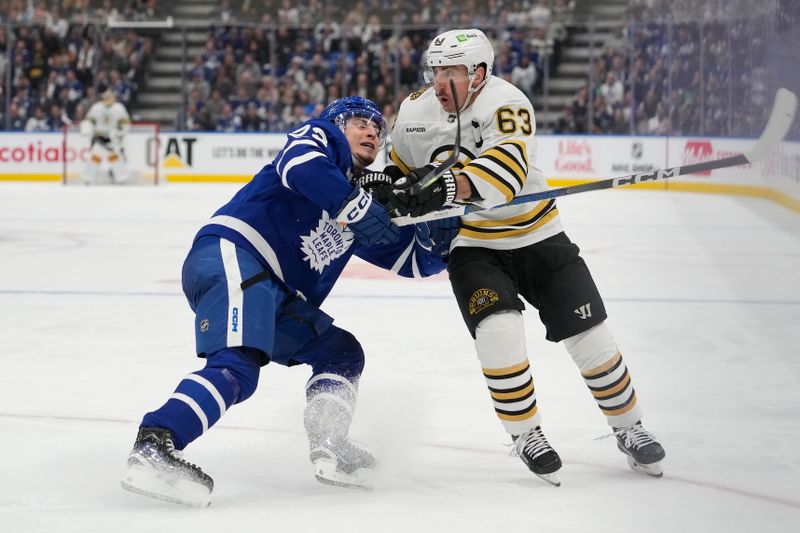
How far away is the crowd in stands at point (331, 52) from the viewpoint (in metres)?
14.9

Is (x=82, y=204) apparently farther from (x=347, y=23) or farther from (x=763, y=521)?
(x=763, y=521)

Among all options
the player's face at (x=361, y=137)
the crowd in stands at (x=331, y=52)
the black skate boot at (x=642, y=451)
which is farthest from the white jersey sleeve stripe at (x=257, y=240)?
the crowd in stands at (x=331, y=52)

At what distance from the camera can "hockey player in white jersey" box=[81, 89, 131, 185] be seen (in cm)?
1351

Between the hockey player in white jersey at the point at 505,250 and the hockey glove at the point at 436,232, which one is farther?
the hockey glove at the point at 436,232

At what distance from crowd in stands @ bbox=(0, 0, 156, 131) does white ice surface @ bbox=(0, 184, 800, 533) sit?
29.2 ft

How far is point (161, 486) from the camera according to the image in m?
2.25

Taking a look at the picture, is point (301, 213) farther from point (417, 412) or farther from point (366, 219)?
point (417, 412)

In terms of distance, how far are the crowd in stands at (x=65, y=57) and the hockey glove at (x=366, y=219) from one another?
12921 millimetres

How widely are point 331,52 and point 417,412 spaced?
12.8 m

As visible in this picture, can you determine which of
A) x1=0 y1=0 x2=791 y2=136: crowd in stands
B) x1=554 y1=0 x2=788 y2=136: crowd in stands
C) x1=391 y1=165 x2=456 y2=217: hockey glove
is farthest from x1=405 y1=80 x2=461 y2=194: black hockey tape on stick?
x1=0 y1=0 x2=791 y2=136: crowd in stands

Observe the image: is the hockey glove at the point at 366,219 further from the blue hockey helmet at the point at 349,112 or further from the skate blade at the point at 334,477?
the skate blade at the point at 334,477

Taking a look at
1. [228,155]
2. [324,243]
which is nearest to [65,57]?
[228,155]

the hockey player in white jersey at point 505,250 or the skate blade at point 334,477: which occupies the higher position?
the hockey player in white jersey at point 505,250

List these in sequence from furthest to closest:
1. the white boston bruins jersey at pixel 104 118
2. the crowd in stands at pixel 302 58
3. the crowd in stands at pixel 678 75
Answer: the crowd in stands at pixel 302 58 → the white boston bruins jersey at pixel 104 118 → the crowd in stands at pixel 678 75
